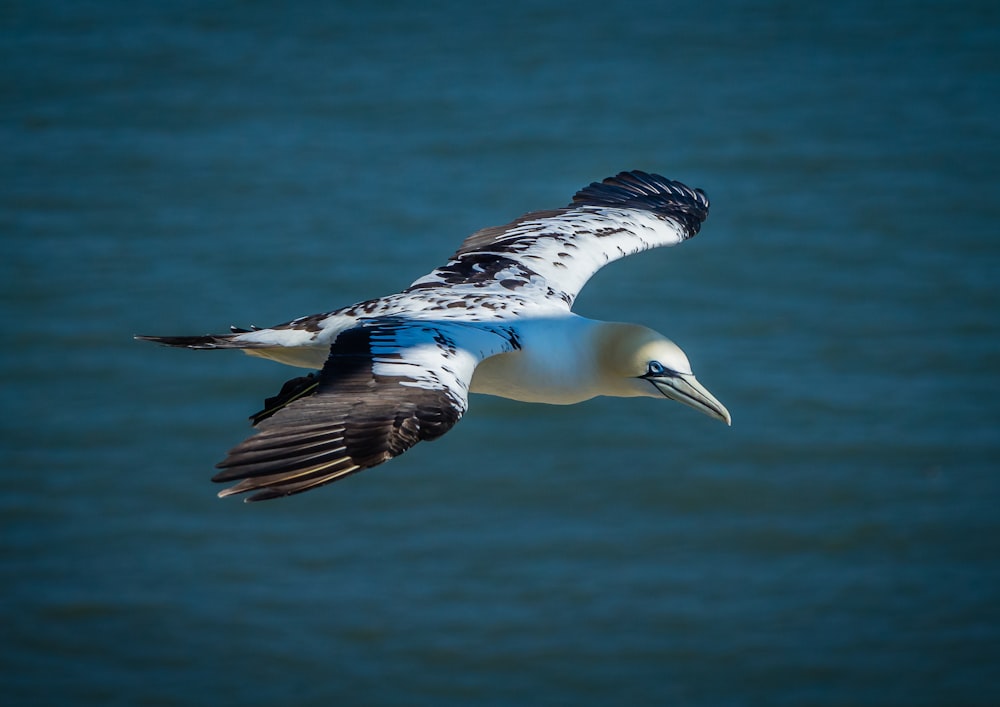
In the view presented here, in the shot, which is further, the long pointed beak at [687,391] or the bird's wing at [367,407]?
the long pointed beak at [687,391]

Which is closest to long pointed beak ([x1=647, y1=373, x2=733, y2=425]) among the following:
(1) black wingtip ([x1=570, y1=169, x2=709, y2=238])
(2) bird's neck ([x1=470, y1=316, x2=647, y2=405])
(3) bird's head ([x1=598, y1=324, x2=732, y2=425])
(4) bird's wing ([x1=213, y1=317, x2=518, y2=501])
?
(3) bird's head ([x1=598, y1=324, x2=732, y2=425])

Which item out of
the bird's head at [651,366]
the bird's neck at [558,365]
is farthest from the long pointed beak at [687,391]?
the bird's neck at [558,365]

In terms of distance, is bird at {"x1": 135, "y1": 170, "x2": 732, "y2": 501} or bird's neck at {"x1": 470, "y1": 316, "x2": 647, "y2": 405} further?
bird's neck at {"x1": 470, "y1": 316, "x2": 647, "y2": 405}

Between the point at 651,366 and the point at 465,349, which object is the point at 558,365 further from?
the point at 465,349

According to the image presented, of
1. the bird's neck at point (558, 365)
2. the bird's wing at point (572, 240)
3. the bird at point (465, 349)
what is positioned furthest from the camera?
the bird's wing at point (572, 240)

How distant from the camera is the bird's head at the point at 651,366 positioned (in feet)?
33.9

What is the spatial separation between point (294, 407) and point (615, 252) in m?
3.96

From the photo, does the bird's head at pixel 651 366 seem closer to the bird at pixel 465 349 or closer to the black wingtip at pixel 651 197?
the bird at pixel 465 349

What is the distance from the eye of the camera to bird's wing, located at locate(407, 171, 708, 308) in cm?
1116

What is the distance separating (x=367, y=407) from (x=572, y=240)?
3.61 meters

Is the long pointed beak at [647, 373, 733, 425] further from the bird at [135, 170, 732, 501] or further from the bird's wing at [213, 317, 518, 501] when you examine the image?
the bird's wing at [213, 317, 518, 501]

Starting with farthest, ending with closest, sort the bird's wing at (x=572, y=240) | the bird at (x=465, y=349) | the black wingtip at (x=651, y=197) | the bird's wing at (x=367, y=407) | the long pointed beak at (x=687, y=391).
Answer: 1. the black wingtip at (x=651, y=197)
2. the bird's wing at (x=572, y=240)
3. the long pointed beak at (x=687, y=391)
4. the bird at (x=465, y=349)
5. the bird's wing at (x=367, y=407)

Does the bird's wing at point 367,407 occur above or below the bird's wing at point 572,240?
below

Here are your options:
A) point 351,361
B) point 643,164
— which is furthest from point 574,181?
point 351,361
